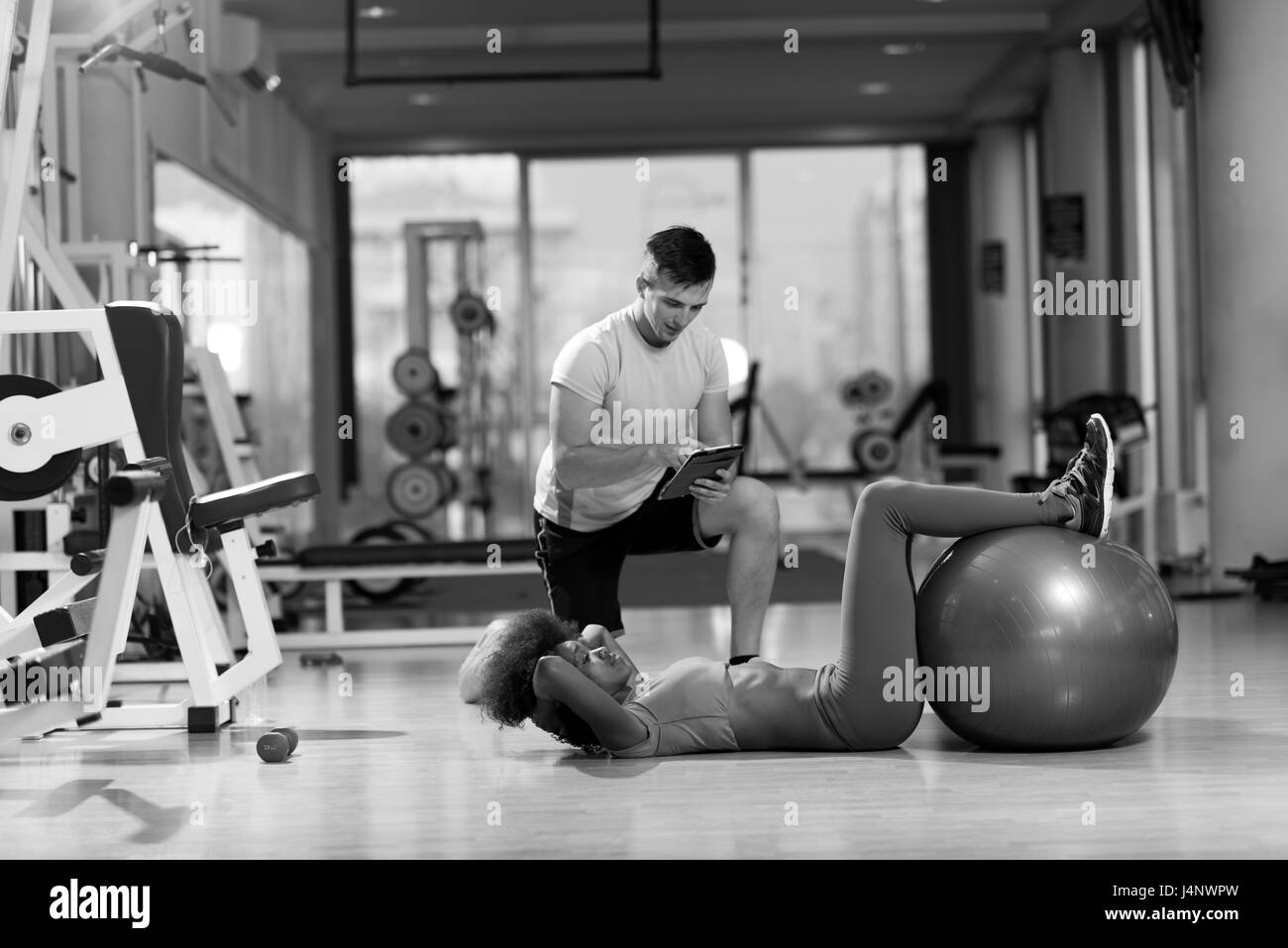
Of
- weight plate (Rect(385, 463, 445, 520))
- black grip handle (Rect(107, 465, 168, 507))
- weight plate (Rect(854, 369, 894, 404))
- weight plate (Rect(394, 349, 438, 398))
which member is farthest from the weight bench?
weight plate (Rect(854, 369, 894, 404))

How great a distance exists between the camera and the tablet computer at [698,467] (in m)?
3.07

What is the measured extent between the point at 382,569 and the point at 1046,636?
309 cm

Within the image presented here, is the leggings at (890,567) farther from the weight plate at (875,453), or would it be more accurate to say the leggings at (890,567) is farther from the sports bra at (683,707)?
the weight plate at (875,453)

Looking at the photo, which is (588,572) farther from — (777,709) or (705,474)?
(777,709)

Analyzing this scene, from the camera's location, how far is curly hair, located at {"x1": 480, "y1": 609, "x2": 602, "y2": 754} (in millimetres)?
2645

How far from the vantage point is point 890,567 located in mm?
2639

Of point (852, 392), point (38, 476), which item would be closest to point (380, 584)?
point (38, 476)

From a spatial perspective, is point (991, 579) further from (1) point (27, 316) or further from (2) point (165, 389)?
(1) point (27, 316)

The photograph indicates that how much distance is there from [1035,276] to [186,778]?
9161 mm

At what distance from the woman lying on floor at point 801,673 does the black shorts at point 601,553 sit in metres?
0.62

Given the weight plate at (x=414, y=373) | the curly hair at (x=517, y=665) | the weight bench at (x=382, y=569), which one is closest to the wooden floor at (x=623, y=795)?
the curly hair at (x=517, y=665)

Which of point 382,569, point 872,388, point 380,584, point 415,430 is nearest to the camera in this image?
point 382,569
